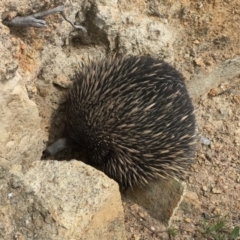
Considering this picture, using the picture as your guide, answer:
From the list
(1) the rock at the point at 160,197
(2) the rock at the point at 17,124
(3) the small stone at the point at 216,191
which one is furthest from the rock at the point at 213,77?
(2) the rock at the point at 17,124

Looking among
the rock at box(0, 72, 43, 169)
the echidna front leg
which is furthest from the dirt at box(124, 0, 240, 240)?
the rock at box(0, 72, 43, 169)

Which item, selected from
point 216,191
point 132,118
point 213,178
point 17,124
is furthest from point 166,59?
point 17,124

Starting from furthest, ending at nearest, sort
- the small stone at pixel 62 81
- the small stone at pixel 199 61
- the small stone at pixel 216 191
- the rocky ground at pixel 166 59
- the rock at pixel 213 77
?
1. the rock at pixel 213 77
2. the small stone at pixel 199 61
3. the small stone at pixel 216 191
4. the small stone at pixel 62 81
5. the rocky ground at pixel 166 59

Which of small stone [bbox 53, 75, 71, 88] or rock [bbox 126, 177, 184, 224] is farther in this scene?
small stone [bbox 53, 75, 71, 88]

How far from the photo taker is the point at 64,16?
→ 11.4 feet

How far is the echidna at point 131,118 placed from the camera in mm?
3475

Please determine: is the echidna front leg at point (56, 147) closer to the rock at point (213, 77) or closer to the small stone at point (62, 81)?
the small stone at point (62, 81)

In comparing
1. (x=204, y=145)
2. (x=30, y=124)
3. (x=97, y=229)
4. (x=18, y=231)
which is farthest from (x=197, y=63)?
(x=18, y=231)

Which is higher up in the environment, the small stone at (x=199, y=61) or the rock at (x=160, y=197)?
the small stone at (x=199, y=61)

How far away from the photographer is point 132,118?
3.47m

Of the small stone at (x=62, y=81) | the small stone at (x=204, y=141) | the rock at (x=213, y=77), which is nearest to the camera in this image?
the small stone at (x=62, y=81)

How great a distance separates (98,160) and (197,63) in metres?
1.44

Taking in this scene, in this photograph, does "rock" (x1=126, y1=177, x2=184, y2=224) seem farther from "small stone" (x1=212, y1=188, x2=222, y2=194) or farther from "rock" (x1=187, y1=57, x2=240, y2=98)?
"rock" (x1=187, y1=57, x2=240, y2=98)

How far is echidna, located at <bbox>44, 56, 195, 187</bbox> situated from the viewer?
3.47 m
